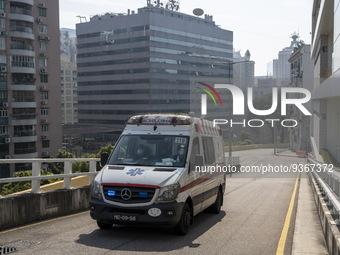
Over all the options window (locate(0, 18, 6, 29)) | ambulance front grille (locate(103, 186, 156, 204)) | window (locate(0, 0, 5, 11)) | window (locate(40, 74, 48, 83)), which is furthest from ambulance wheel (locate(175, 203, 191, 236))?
window (locate(40, 74, 48, 83))

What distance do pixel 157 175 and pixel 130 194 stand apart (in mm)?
674

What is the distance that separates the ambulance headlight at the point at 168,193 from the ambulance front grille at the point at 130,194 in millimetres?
157

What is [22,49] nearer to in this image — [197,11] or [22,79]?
[22,79]

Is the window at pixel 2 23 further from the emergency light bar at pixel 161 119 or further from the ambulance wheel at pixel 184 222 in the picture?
the ambulance wheel at pixel 184 222

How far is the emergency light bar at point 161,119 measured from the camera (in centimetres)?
1151

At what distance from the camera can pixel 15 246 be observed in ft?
29.7

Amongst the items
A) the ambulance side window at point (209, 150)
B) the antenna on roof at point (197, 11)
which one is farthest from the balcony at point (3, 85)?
the antenna on roof at point (197, 11)

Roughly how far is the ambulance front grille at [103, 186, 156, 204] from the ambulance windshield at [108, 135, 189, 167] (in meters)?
1.01

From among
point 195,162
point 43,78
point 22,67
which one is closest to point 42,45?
point 43,78

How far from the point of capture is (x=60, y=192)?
12781 mm

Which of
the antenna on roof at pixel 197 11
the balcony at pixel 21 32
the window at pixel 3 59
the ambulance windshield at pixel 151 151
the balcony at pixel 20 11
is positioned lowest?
the ambulance windshield at pixel 151 151

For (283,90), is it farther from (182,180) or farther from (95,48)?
(95,48)

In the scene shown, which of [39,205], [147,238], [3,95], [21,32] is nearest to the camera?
[147,238]

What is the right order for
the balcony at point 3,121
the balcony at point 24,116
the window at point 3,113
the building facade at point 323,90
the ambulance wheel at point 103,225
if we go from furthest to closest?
the balcony at point 24,116 < the window at point 3,113 < the balcony at point 3,121 < the building facade at point 323,90 < the ambulance wheel at point 103,225
